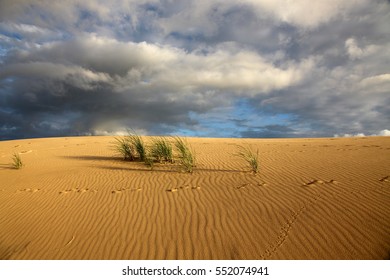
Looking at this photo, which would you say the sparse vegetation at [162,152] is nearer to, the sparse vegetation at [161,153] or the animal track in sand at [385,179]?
the sparse vegetation at [161,153]

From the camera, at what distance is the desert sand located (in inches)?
162

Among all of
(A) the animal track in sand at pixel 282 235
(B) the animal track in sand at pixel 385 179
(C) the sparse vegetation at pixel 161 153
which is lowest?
(A) the animal track in sand at pixel 282 235

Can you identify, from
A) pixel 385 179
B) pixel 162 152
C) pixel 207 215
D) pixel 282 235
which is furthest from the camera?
pixel 162 152

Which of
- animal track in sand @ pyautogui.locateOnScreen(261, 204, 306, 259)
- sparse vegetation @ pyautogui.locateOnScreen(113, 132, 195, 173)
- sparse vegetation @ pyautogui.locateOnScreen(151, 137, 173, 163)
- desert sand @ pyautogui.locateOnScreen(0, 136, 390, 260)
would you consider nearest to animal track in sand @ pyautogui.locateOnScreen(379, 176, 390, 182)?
desert sand @ pyautogui.locateOnScreen(0, 136, 390, 260)

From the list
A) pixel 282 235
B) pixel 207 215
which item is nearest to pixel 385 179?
pixel 282 235

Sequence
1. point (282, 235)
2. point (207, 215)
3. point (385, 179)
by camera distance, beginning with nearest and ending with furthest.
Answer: point (282, 235) < point (207, 215) < point (385, 179)

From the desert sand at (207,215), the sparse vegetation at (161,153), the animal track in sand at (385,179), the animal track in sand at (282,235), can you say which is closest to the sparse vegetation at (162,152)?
the sparse vegetation at (161,153)

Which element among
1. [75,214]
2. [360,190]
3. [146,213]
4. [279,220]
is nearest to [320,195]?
[360,190]

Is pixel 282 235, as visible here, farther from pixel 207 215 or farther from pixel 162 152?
pixel 162 152

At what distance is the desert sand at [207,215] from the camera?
411cm

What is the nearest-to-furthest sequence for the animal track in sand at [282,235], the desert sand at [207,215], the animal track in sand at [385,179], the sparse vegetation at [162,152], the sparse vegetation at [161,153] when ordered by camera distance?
1. the animal track in sand at [282,235]
2. the desert sand at [207,215]
3. the animal track in sand at [385,179]
4. the sparse vegetation at [161,153]
5. the sparse vegetation at [162,152]

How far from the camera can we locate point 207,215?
5.27 metres

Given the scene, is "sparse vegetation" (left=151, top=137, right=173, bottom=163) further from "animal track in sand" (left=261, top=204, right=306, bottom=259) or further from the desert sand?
"animal track in sand" (left=261, top=204, right=306, bottom=259)

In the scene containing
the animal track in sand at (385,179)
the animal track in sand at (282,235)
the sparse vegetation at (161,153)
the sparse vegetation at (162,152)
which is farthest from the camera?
the sparse vegetation at (162,152)
